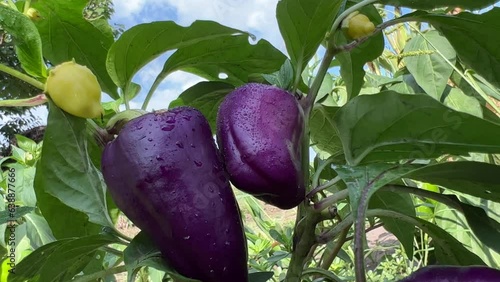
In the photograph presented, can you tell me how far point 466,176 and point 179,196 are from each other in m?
0.15

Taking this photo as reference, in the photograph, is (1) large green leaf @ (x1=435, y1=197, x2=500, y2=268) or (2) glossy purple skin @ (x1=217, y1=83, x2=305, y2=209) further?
(1) large green leaf @ (x1=435, y1=197, x2=500, y2=268)

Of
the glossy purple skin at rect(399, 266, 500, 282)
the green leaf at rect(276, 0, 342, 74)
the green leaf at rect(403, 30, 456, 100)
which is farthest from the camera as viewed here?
the green leaf at rect(403, 30, 456, 100)

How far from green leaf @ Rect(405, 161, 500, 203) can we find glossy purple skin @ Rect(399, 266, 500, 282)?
1.8 inches

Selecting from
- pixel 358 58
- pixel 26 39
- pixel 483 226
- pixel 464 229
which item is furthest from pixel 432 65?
pixel 26 39

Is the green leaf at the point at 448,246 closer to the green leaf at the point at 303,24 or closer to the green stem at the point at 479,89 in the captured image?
the green leaf at the point at 303,24

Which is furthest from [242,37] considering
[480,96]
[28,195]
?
[480,96]

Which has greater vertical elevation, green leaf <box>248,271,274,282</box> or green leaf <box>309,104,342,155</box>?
green leaf <box>309,104,342,155</box>

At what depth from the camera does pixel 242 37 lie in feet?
1.25

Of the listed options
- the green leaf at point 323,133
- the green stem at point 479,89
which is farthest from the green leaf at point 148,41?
the green stem at point 479,89

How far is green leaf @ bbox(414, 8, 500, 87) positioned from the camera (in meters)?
0.34

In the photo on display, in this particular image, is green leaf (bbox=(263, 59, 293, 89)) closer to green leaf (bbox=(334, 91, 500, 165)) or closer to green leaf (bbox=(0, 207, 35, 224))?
green leaf (bbox=(334, 91, 500, 165))

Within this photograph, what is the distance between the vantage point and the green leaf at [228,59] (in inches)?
15.1

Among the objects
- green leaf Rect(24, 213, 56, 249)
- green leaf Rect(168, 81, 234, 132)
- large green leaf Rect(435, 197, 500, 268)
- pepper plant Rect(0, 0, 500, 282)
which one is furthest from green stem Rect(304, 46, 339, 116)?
large green leaf Rect(435, 197, 500, 268)

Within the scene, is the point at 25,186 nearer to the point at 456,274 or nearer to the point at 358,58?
the point at 358,58
